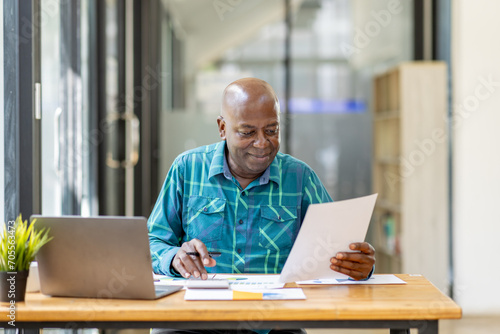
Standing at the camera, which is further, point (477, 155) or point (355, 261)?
point (477, 155)

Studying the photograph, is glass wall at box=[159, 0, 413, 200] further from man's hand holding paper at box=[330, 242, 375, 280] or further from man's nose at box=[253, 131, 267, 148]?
man's hand holding paper at box=[330, 242, 375, 280]

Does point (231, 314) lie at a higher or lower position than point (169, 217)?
lower

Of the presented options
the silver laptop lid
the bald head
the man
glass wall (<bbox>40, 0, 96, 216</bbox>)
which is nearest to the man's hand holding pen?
the man

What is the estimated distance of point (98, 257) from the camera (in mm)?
1587

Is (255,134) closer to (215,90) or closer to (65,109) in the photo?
(65,109)

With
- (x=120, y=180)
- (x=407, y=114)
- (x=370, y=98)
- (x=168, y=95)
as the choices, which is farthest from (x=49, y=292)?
(x=370, y=98)

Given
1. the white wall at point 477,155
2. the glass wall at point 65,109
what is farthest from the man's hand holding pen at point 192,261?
the white wall at point 477,155

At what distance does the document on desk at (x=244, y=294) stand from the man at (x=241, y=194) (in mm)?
345

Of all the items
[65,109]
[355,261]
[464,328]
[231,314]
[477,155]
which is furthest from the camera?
[477,155]

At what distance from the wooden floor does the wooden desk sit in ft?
9.22

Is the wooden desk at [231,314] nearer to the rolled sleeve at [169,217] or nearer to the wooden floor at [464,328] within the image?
the rolled sleeve at [169,217]

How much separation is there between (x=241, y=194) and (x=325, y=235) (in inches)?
21.1

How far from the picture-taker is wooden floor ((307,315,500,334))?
425 cm

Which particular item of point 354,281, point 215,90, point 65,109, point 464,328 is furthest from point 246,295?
point 215,90
